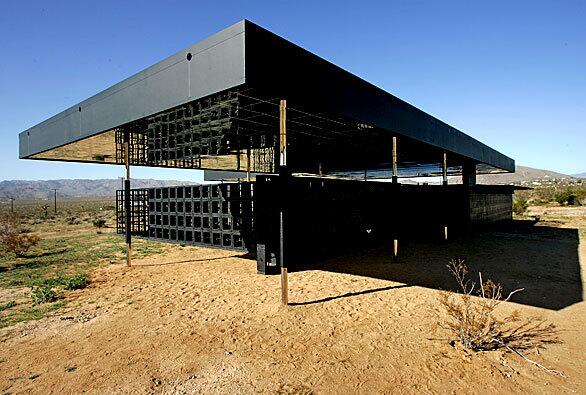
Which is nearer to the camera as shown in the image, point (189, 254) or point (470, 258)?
point (470, 258)

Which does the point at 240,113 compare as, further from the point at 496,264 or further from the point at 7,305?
the point at 496,264

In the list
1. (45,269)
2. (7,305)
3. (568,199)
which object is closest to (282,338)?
(7,305)

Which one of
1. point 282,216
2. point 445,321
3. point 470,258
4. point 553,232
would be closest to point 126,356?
point 282,216

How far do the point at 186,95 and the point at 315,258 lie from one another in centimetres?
793

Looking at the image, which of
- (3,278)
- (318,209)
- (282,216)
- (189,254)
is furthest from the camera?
(189,254)

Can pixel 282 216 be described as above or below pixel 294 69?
below

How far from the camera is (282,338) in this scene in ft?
19.0

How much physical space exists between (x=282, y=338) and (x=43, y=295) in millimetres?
7529

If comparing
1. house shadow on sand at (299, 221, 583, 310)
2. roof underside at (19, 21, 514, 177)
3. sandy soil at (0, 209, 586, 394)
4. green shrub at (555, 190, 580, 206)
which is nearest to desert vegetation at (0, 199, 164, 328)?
sandy soil at (0, 209, 586, 394)

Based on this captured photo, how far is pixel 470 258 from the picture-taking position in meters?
12.5

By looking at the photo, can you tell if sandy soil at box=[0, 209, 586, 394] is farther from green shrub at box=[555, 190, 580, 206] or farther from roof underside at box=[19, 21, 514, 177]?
green shrub at box=[555, 190, 580, 206]

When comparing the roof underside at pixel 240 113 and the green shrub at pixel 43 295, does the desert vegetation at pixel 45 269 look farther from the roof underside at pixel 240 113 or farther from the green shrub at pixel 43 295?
the roof underside at pixel 240 113

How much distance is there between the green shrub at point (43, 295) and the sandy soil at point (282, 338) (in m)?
0.56

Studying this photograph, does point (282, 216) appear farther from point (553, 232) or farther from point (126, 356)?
point (553, 232)
